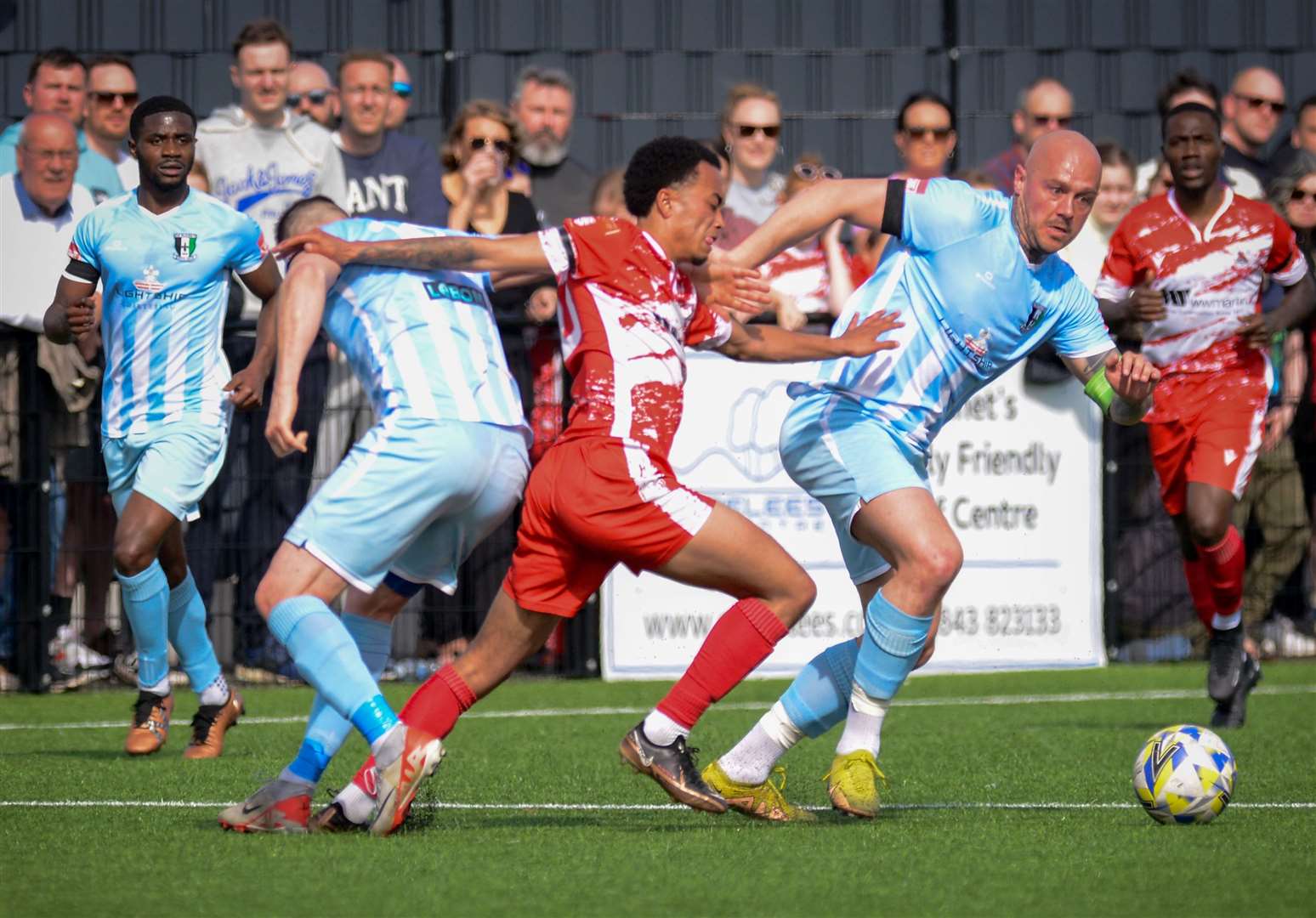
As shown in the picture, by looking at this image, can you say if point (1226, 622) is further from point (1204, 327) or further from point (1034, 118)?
point (1034, 118)

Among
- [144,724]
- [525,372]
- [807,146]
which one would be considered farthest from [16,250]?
[807,146]

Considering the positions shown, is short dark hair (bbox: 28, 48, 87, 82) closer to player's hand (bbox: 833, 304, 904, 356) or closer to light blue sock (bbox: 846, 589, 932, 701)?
player's hand (bbox: 833, 304, 904, 356)

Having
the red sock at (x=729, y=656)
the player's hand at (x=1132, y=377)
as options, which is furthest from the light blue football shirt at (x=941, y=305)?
the red sock at (x=729, y=656)

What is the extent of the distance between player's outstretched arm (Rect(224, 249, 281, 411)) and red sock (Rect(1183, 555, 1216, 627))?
13.8ft

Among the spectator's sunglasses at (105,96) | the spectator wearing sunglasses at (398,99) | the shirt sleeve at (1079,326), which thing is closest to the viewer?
the shirt sleeve at (1079,326)

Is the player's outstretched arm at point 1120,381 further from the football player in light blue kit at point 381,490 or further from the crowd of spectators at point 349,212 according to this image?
the crowd of spectators at point 349,212

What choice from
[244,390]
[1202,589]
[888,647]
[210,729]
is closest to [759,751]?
[888,647]

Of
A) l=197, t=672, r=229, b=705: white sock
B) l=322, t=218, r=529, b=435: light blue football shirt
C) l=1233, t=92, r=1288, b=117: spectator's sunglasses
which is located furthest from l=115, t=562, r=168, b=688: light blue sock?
l=1233, t=92, r=1288, b=117: spectator's sunglasses

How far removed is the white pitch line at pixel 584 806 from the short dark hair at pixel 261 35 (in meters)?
5.72

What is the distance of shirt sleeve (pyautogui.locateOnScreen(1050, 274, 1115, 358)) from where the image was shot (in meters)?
6.54

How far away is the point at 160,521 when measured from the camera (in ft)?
26.2

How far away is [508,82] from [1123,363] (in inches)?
291

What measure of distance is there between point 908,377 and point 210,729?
330 cm

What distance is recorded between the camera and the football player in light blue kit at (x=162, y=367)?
7.98m
